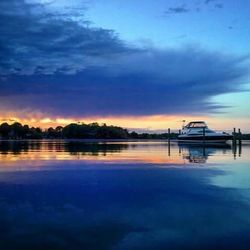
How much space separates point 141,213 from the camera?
11.7 m

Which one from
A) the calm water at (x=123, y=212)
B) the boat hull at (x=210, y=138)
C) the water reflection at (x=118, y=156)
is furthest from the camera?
the boat hull at (x=210, y=138)

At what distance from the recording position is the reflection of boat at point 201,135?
7969cm

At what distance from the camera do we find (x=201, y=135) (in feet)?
283

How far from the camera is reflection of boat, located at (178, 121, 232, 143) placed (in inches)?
3137

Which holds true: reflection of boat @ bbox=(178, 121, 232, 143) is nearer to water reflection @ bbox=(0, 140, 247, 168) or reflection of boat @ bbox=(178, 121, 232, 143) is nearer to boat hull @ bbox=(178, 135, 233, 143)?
boat hull @ bbox=(178, 135, 233, 143)

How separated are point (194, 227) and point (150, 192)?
5.23m

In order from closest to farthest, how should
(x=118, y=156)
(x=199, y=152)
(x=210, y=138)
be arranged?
(x=118, y=156)
(x=199, y=152)
(x=210, y=138)

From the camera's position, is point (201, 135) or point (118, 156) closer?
point (118, 156)

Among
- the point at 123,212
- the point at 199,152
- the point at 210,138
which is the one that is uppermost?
the point at 210,138

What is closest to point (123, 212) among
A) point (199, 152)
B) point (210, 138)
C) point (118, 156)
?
point (118, 156)

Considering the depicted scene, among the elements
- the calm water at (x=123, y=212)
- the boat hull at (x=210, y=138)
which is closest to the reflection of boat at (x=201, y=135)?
the boat hull at (x=210, y=138)

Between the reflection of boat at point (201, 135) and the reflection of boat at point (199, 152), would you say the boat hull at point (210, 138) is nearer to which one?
the reflection of boat at point (201, 135)

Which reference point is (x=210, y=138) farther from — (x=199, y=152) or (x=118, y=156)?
(x=118, y=156)

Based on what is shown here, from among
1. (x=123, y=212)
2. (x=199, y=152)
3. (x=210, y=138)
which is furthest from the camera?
(x=210, y=138)
